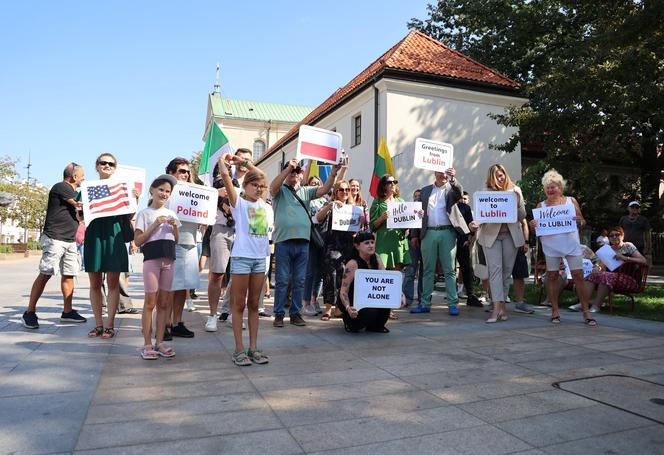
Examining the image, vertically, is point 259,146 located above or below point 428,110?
above

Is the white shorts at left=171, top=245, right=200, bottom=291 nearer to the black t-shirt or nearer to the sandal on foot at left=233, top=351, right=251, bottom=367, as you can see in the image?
the sandal on foot at left=233, top=351, right=251, bottom=367

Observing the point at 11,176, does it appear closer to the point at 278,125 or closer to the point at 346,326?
the point at 278,125

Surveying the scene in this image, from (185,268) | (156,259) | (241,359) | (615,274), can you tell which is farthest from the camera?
(615,274)

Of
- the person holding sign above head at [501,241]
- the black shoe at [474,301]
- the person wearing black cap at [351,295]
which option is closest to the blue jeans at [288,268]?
the person wearing black cap at [351,295]

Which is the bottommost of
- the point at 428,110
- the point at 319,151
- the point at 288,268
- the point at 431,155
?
the point at 288,268

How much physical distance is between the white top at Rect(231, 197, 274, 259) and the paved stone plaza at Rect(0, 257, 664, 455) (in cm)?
101

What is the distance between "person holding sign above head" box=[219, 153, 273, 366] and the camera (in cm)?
439

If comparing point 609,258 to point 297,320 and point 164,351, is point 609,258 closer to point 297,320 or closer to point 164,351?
point 297,320

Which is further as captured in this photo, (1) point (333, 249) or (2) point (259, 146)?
(2) point (259, 146)

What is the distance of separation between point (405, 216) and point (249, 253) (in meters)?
3.17

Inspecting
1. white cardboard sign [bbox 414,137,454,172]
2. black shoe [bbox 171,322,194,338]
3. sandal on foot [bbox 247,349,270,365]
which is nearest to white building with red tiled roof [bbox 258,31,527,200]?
white cardboard sign [bbox 414,137,454,172]

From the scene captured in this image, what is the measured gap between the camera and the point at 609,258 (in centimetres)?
779

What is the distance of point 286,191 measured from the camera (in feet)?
20.4

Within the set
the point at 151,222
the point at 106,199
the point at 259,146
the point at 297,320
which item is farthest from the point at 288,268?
the point at 259,146
